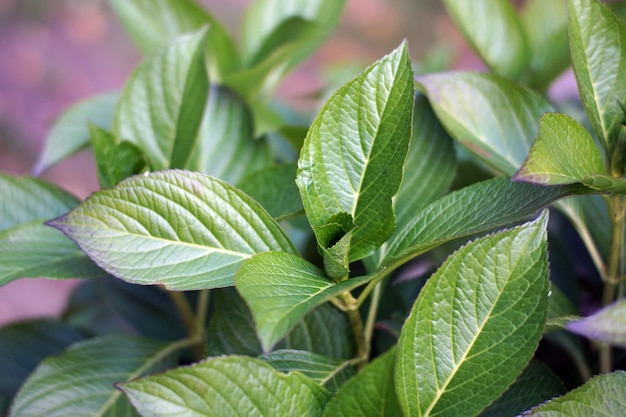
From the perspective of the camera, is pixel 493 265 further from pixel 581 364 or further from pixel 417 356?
pixel 581 364

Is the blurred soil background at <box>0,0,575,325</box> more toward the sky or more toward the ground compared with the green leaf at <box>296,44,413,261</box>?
more toward the sky

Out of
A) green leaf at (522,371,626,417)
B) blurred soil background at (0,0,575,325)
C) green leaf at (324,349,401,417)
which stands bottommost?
green leaf at (522,371,626,417)

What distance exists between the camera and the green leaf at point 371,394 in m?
0.37

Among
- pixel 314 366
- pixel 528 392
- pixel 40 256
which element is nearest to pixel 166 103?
pixel 40 256

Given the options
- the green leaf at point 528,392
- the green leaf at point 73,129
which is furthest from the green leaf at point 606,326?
the green leaf at point 73,129

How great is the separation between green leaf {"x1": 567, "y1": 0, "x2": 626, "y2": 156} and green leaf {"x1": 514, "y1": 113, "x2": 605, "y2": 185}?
0.04 meters

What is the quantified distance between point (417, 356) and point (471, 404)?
1.9 inches

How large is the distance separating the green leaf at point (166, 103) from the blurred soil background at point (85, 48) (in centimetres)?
A: 195

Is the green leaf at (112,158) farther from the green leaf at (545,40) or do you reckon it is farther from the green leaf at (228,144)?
the green leaf at (545,40)

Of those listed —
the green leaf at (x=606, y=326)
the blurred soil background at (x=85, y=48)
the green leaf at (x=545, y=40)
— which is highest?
the blurred soil background at (x=85, y=48)

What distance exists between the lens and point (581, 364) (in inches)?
25.3

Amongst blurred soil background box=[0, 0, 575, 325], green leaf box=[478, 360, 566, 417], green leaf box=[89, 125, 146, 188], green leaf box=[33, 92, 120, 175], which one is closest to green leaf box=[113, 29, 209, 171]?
green leaf box=[89, 125, 146, 188]

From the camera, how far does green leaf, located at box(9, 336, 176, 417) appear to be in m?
0.57

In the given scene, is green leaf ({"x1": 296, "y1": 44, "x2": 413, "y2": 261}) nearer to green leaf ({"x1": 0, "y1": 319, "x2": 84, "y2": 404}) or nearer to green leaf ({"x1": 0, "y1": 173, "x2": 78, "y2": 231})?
green leaf ({"x1": 0, "y1": 173, "x2": 78, "y2": 231})
